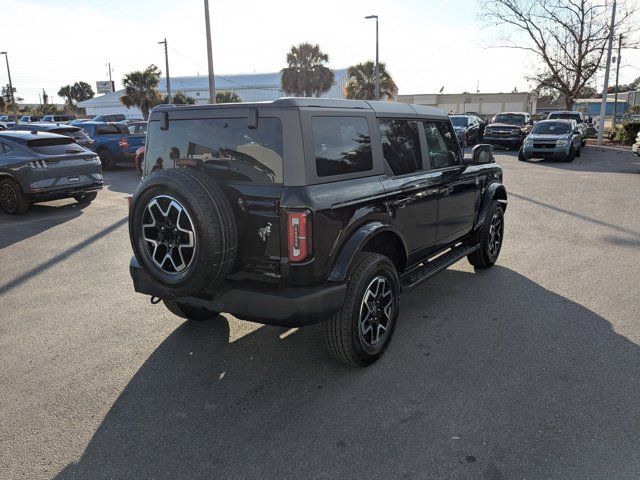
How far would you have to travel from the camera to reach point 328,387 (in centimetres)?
344

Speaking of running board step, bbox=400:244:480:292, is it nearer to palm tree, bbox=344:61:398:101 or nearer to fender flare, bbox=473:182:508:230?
fender flare, bbox=473:182:508:230

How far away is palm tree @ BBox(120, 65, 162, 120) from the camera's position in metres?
41.6

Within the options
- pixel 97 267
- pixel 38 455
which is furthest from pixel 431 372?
pixel 97 267

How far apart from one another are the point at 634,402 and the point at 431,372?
1293mm

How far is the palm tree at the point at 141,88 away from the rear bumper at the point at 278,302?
138ft

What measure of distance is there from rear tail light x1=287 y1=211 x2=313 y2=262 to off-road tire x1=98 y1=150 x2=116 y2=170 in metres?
16.0

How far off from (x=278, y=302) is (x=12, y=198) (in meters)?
8.52

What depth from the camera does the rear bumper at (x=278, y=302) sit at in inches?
121

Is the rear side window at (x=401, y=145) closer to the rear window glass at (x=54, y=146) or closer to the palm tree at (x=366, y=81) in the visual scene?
the rear window glass at (x=54, y=146)

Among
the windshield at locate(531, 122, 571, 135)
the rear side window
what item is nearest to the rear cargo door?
the rear side window

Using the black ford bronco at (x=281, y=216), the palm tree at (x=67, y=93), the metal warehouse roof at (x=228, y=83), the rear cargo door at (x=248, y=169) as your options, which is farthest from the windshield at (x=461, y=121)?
the palm tree at (x=67, y=93)

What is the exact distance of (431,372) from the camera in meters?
3.61

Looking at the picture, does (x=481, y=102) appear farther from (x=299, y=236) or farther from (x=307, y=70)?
(x=299, y=236)

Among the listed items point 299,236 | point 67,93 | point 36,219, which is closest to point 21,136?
point 36,219
